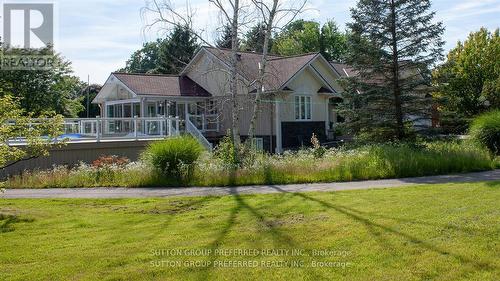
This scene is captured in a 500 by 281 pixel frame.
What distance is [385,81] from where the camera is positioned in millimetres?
20438

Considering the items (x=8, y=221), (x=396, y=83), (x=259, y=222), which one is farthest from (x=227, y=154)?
(x=259, y=222)

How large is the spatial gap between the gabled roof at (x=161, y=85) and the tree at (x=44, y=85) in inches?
264

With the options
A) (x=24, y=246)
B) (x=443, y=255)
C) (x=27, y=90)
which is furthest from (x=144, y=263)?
(x=27, y=90)

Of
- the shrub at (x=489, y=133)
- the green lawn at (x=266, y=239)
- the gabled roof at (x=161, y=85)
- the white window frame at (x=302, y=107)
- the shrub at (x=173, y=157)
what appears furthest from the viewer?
the white window frame at (x=302, y=107)

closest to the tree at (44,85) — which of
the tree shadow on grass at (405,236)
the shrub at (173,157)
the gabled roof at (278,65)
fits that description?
the gabled roof at (278,65)

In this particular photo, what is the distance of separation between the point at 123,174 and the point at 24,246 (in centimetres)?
815

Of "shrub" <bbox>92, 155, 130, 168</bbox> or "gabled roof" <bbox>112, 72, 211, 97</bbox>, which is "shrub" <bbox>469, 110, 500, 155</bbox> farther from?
"gabled roof" <bbox>112, 72, 211, 97</bbox>

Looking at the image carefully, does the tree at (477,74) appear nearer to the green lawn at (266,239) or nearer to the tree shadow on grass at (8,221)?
the green lawn at (266,239)

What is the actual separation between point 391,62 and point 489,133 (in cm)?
482

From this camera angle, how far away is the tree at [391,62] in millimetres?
19984

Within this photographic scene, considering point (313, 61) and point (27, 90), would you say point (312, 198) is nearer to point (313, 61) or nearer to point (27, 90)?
point (313, 61)

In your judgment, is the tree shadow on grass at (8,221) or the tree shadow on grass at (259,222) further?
the tree shadow on grass at (8,221)

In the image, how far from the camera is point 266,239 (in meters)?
6.80

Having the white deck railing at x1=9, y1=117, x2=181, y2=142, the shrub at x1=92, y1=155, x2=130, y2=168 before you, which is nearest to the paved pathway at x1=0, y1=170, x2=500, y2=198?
the shrub at x1=92, y1=155, x2=130, y2=168
